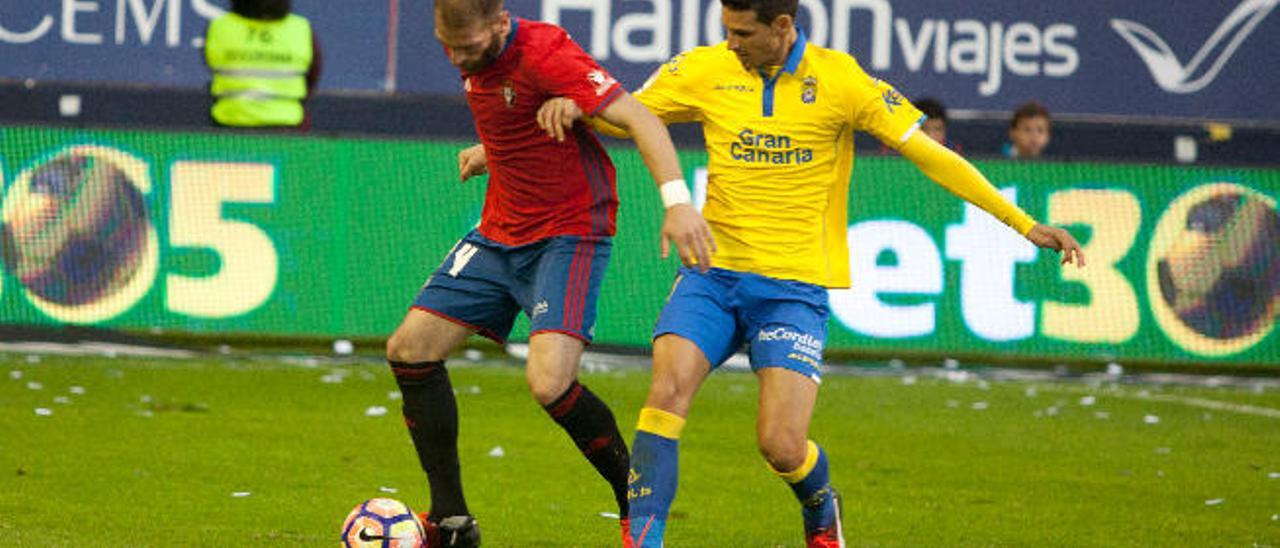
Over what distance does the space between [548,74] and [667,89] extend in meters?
0.42

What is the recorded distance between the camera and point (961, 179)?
664 centimetres

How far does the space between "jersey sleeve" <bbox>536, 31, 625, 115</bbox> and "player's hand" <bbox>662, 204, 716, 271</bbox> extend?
663 mm

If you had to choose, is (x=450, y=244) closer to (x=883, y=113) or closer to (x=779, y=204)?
(x=779, y=204)

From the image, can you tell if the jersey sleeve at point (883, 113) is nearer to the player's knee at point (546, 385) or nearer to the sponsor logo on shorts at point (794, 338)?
the sponsor logo on shorts at point (794, 338)

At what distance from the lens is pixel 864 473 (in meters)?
9.48

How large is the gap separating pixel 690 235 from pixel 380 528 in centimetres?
146

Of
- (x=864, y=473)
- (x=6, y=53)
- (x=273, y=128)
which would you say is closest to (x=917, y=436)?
(x=864, y=473)

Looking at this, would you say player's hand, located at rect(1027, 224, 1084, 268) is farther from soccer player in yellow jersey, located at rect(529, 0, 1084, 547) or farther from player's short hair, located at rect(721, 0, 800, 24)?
player's short hair, located at rect(721, 0, 800, 24)

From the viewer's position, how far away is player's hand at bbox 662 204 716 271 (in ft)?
19.4

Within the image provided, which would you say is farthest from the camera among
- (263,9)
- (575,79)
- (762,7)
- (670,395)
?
(263,9)

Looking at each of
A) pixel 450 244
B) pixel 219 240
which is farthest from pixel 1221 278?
pixel 219 240

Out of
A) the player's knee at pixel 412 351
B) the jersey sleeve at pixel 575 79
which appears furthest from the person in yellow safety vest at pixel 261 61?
the jersey sleeve at pixel 575 79

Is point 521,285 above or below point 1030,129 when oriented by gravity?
below

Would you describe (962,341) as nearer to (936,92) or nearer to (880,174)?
(880,174)
